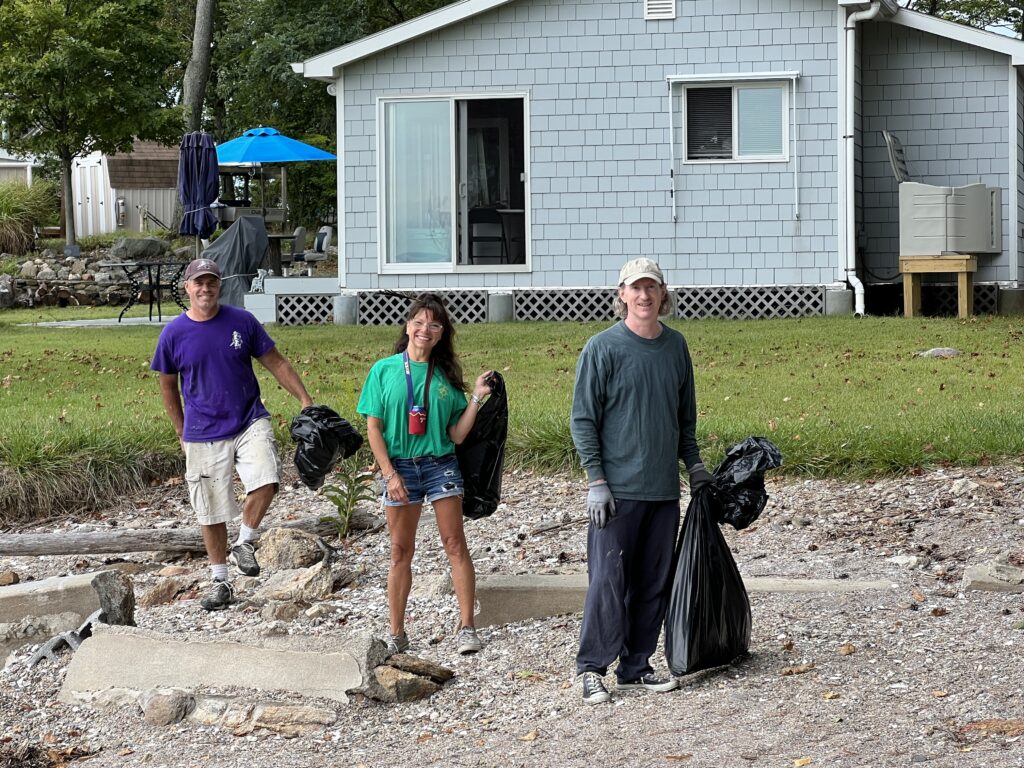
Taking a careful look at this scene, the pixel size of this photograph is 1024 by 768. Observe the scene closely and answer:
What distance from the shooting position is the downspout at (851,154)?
1666cm

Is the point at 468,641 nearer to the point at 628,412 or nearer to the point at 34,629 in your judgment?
the point at 628,412

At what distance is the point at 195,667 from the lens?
19.0 ft

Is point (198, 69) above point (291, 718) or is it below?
above

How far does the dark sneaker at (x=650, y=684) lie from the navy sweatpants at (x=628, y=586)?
2cm

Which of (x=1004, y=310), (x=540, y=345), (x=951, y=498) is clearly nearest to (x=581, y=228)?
(x=540, y=345)

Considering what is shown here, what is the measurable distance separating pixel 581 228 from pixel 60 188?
22.3 meters

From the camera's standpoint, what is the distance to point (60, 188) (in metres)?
35.8

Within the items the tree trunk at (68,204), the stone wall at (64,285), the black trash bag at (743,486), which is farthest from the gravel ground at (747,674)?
the tree trunk at (68,204)

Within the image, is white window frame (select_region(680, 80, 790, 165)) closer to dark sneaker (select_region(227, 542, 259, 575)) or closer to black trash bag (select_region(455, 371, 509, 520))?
dark sneaker (select_region(227, 542, 259, 575))

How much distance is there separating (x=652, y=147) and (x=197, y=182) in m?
6.24

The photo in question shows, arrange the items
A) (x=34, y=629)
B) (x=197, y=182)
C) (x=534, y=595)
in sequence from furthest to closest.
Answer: (x=197, y=182), (x=34, y=629), (x=534, y=595)

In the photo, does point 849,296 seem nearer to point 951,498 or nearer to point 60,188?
point 951,498

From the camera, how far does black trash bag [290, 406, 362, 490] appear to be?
638cm

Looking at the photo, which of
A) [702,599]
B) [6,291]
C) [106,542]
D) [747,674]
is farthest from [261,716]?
[6,291]
